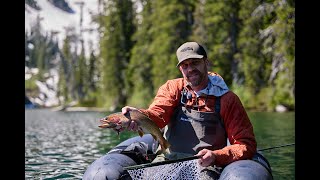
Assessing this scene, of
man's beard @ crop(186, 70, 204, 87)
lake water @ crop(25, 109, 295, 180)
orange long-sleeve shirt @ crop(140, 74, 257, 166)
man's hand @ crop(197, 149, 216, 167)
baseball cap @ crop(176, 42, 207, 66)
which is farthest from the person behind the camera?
lake water @ crop(25, 109, 295, 180)

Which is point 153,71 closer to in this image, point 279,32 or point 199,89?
point 279,32

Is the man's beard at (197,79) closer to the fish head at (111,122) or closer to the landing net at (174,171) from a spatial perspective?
the landing net at (174,171)

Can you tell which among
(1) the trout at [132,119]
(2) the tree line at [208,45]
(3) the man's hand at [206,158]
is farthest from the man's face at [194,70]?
(2) the tree line at [208,45]

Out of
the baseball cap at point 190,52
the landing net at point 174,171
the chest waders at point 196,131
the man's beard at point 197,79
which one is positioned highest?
the baseball cap at point 190,52

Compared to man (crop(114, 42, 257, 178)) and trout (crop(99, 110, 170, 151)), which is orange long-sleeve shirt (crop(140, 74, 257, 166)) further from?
trout (crop(99, 110, 170, 151))

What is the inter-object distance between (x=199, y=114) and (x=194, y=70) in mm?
471

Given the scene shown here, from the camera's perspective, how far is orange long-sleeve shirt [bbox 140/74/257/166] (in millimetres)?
4875

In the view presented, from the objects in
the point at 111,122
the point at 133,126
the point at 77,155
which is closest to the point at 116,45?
the point at 77,155

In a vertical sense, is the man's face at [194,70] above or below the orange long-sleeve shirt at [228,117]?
above

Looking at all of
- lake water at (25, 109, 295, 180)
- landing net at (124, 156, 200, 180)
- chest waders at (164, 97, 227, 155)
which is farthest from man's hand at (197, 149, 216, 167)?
lake water at (25, 109, 295, 180)

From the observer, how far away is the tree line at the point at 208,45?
1166 inches

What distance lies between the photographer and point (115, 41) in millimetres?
52688

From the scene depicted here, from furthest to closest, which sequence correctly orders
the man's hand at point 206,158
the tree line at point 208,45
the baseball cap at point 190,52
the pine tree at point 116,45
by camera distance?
the pine tree at point 116,45, the tree line at point 208,45, the baseball cap at point 190,52, the man's hand at point 206,158
